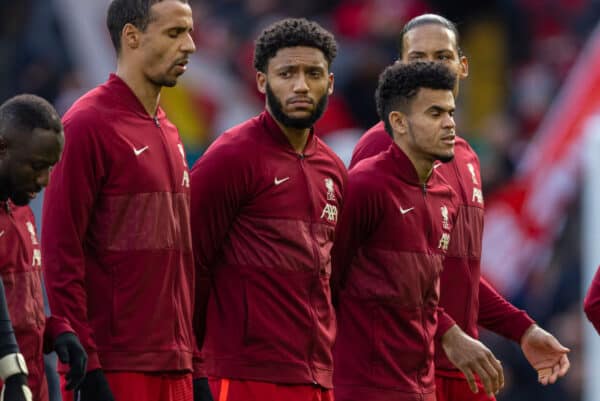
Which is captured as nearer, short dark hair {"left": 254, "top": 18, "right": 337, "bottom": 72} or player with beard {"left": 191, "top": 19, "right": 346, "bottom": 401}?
player with beard {"left": 191, "top": 19, "right": 346, "bottom": 401}

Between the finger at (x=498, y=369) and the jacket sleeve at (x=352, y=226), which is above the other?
the jacket sleeve at (x=352, y=226)

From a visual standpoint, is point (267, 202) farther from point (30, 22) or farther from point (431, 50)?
point (30, 22)

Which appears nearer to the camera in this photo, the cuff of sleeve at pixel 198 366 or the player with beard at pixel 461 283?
the cuff of sleeve at pixel 198 366

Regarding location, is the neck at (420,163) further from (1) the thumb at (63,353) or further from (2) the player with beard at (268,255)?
(1) the thumb at (63,353)

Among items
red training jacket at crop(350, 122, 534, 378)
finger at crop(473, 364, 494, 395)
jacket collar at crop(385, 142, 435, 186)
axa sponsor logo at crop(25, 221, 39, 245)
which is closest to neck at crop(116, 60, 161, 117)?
axa sponsor logo at crop(25, 221, 39, 245)

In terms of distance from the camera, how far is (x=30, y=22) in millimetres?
14602

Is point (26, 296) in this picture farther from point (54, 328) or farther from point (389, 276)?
point (389, 276)

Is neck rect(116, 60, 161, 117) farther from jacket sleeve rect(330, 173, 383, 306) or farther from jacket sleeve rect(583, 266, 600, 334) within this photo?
jacket sleeve rect(583, 266, 600, 334)

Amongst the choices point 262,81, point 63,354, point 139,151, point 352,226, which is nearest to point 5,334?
point 63,354

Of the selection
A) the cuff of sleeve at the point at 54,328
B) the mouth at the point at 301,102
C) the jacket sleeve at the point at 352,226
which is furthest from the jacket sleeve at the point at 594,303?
the cuff of sleeve at the point at 54,328

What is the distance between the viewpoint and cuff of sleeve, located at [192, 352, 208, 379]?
20.1 ft

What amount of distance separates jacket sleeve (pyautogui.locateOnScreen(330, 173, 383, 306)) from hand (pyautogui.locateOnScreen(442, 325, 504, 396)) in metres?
0.50

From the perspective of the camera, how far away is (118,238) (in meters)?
5.90

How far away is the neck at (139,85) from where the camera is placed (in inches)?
241
